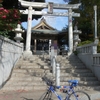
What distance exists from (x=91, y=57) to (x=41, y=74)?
319cm

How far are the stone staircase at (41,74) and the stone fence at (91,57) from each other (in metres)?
0.27

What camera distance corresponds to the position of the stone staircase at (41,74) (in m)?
8.07

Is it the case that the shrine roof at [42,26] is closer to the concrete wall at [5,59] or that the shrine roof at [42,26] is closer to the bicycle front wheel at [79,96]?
the concrete wall at [5,59]

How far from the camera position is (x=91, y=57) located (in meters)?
9.97

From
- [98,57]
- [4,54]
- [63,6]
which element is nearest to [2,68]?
[4,54]

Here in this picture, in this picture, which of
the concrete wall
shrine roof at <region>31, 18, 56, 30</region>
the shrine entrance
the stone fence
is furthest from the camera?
shrine roof at <region>31, 18, 56, 30</region>

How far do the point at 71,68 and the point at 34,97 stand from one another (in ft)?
14.4

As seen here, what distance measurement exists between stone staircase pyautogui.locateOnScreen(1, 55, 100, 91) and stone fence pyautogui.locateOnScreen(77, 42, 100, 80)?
0.27m

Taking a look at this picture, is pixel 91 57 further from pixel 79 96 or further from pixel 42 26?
pixel 42 26

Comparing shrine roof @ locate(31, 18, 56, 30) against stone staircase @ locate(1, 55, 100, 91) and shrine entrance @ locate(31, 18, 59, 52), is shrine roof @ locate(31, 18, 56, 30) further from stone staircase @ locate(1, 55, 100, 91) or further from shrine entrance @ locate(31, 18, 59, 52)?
stone staircase @ locate(1, 55, 100, 91)

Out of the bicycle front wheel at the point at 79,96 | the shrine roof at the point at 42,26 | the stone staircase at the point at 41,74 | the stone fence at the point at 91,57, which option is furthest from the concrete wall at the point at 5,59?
the shrine roof at the point at 42,26

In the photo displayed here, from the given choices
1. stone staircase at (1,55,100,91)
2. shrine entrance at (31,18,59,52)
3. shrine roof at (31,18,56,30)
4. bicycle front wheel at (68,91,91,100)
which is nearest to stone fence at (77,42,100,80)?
stone staircase at (1,55,100,91)

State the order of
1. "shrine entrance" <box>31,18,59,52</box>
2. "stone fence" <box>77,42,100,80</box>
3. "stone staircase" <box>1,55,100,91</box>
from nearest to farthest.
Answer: "stone staircase" <box>1,55,100,91</box>
"stone fence" <box>77,42,100,80</box>
"shrine entrance" <box>31,18,59,52</box>

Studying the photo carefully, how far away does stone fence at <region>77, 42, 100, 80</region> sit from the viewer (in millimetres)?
9195
